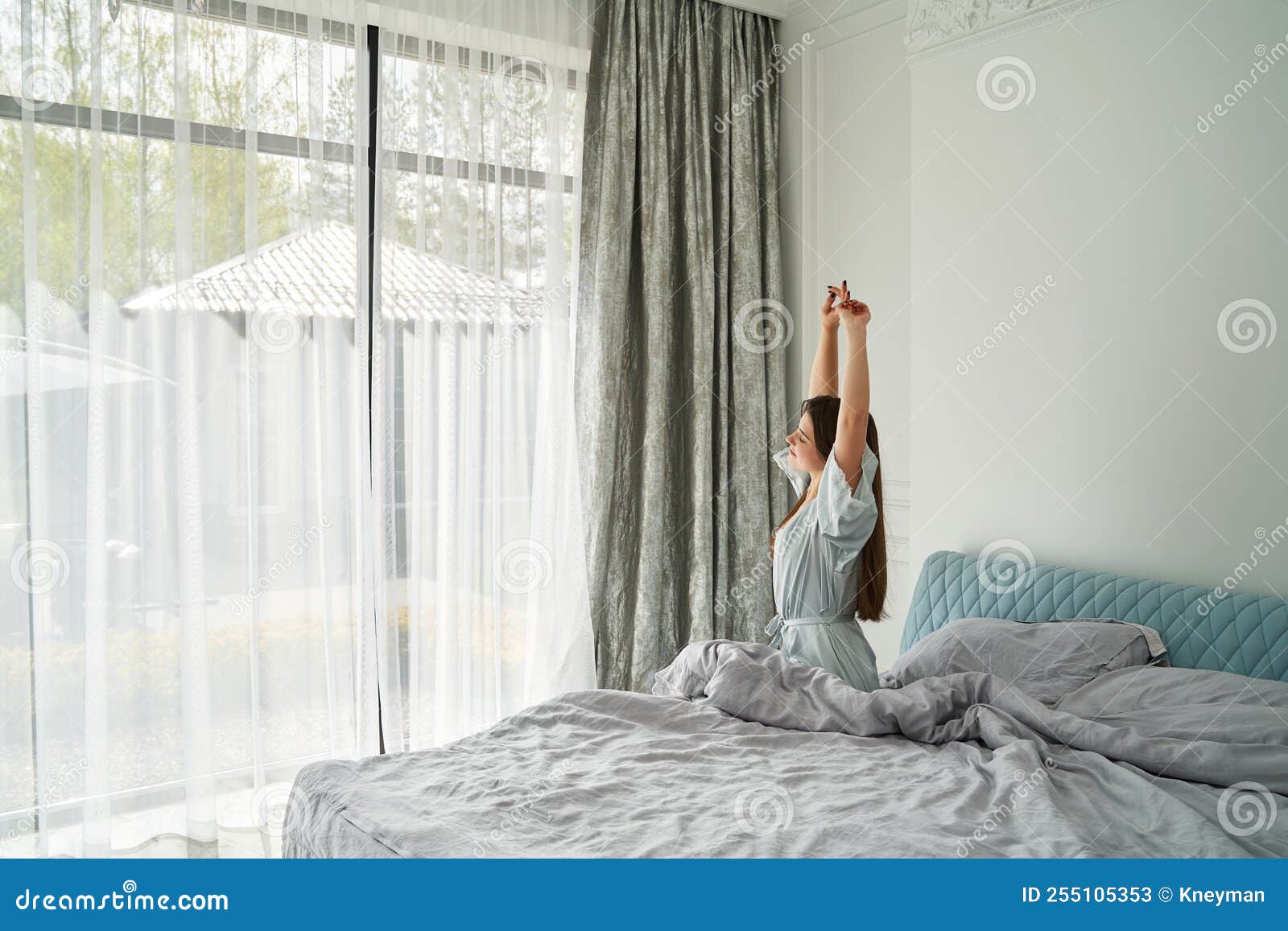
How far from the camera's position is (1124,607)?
258cm

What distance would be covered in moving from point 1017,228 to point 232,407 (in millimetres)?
2239

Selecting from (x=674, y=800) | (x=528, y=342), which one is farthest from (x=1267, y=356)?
(x=528, y=342)

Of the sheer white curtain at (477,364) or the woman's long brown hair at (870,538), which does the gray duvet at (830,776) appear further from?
the sheer white curtain at (477,364)

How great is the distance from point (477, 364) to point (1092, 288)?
1.81 metres

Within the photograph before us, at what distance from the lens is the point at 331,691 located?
10.2 feet

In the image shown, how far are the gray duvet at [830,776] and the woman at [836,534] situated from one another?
0.57ft

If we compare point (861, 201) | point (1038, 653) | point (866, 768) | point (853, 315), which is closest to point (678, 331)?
point (861, 201)

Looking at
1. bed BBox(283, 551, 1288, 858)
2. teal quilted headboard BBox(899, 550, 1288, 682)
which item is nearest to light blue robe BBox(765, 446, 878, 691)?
bed BBox(283, 551, 1288, 858)

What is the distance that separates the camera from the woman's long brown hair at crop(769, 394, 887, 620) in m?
2.58

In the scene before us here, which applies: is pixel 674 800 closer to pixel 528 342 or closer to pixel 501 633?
pixel 501 633

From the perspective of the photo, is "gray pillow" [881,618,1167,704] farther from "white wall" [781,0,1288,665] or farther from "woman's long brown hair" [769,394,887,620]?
"white wall" [781,0,1288,665]

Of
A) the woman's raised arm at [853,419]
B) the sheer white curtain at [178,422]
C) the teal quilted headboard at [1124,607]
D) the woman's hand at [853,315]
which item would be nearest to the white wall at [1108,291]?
the teal quilted headboard at [1124,607]

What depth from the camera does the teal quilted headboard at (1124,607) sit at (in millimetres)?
2344

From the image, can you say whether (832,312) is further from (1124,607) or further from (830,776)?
(830,776)
